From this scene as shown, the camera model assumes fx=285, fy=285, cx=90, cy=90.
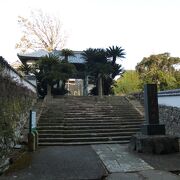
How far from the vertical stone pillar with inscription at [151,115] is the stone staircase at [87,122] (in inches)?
63.2

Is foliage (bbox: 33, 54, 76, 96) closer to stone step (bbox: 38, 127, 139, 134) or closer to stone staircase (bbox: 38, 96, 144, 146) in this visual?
stone staircase (bbox: 38, 96, 144, 146)

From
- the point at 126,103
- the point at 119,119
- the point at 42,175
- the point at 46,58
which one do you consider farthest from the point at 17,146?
the point at 46,58

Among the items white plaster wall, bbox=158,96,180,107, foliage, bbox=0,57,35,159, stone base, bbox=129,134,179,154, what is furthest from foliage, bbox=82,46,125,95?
stone base, bbox=129,134,179,154

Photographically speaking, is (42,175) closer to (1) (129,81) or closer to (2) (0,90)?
(2) (0,90)

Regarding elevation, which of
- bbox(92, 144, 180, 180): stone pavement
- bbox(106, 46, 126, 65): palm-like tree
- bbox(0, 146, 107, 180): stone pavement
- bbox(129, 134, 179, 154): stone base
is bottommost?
bbox(92, 144, 180, 180): stone pavement

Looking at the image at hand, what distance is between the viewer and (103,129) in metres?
12.0

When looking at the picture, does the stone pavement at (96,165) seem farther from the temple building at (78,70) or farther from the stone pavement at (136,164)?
the temple building at (78,70)

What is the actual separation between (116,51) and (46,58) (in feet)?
21.3

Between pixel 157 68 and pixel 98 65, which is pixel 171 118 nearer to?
pixel 98 65

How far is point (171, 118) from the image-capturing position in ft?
40.6

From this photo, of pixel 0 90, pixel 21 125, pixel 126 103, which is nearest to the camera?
pixel 0 90

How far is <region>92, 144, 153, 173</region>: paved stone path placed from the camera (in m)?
6.72

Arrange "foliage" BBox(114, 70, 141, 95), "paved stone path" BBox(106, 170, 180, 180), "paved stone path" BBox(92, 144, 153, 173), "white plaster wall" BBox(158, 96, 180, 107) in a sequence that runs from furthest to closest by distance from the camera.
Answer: "foliage" BBox(114, 70, 141, 95), "white plaster wall" BBox(158, 96, 180, 107), "paved stone path" BBox(92, 144, 153, 173), "paved stone path" BBox(106, 170, 180, 180)

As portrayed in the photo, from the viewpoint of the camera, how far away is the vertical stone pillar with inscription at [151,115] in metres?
9.30
